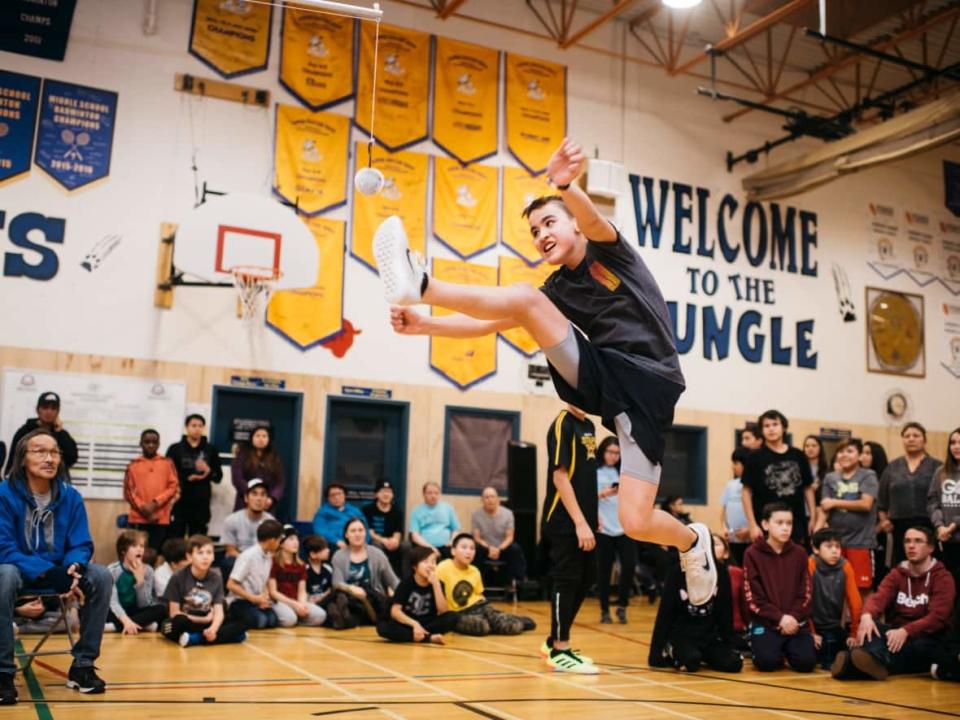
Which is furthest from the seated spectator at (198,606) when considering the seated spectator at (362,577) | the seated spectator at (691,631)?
the seated spectator at (691,631)

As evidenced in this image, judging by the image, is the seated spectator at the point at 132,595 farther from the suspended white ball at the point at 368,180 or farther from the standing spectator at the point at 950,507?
the standing spectator at the point at 950,507

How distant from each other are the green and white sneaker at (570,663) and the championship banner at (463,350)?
614 cm

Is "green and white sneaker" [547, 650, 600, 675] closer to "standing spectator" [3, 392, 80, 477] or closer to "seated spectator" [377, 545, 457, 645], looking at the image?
"seated spectator" [377, 545, 457, 645]

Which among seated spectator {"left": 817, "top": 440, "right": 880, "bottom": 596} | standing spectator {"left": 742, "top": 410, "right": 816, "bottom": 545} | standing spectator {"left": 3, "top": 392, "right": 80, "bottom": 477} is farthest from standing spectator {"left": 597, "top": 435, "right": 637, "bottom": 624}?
standing spectator {"left": 3, "top": 392, "right": 80, "bottom": 477}

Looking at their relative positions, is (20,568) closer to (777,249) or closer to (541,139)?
(541,139)

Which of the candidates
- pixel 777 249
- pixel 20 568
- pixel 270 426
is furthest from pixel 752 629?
pixel 777 249

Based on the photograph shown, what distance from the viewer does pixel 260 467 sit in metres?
9.76

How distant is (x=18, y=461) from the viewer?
4.88 m

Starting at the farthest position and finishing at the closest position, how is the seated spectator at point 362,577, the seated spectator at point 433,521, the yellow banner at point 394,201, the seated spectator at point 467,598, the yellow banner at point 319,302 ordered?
1. the yellow banner at point 394,201
2. the yellow banner at point 319,302
3. the seated spectator at point 433,521
4. the seated spectator at point 362,577
5. the seated spectator at point 467,598

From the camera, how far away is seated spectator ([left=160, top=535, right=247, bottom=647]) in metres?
6.72

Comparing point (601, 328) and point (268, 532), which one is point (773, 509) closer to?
point (601, 328)

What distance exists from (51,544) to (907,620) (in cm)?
566

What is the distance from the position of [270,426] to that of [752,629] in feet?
20.3

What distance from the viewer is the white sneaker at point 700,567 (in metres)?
4.64
